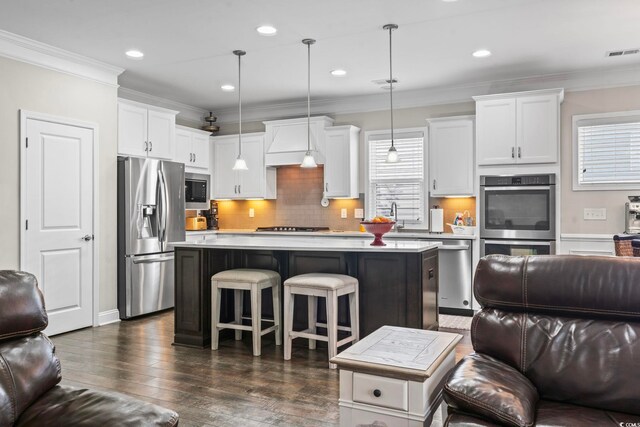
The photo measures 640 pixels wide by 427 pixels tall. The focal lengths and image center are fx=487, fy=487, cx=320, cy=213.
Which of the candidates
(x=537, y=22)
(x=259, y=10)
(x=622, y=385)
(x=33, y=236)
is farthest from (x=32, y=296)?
(x=537, y=22)

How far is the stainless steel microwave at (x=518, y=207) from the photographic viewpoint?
524 centimetres

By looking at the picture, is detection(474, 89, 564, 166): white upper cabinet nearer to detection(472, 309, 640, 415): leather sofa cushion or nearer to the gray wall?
detection(472, 309, 640, 415): leather sofa cushion

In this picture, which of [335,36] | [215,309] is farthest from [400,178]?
[215,309]

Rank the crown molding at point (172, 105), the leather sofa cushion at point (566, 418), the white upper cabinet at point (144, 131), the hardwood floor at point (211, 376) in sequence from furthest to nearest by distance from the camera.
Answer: the crown molding at point (172, 105) < the white upper cabinet at point (144, 131) < the hardwood floor at point (211, 376) < the leather sofa cushion at point (566, 418)

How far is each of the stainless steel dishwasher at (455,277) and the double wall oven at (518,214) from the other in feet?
0.73

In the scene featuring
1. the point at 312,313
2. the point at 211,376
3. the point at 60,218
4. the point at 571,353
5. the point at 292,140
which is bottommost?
the point at 211,376

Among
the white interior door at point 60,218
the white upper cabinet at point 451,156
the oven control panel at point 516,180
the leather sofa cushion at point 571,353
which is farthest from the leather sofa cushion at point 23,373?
the white upper cabinet at point 451,156

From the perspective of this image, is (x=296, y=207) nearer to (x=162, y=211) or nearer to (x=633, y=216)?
(x=162, y=211)

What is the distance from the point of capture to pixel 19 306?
5.89 ft

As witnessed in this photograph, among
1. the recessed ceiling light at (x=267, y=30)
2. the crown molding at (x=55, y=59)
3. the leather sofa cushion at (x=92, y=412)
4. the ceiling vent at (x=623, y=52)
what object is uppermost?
the recessed ceiling light at (x=267, y=30)

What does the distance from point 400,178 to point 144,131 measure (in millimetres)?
3226

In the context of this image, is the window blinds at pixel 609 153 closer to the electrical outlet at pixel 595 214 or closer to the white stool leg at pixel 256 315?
the electrical outlet at pixel 595 214

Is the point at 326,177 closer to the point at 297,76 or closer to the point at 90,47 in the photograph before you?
Answer: the point at 297,76

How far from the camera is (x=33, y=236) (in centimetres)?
451
